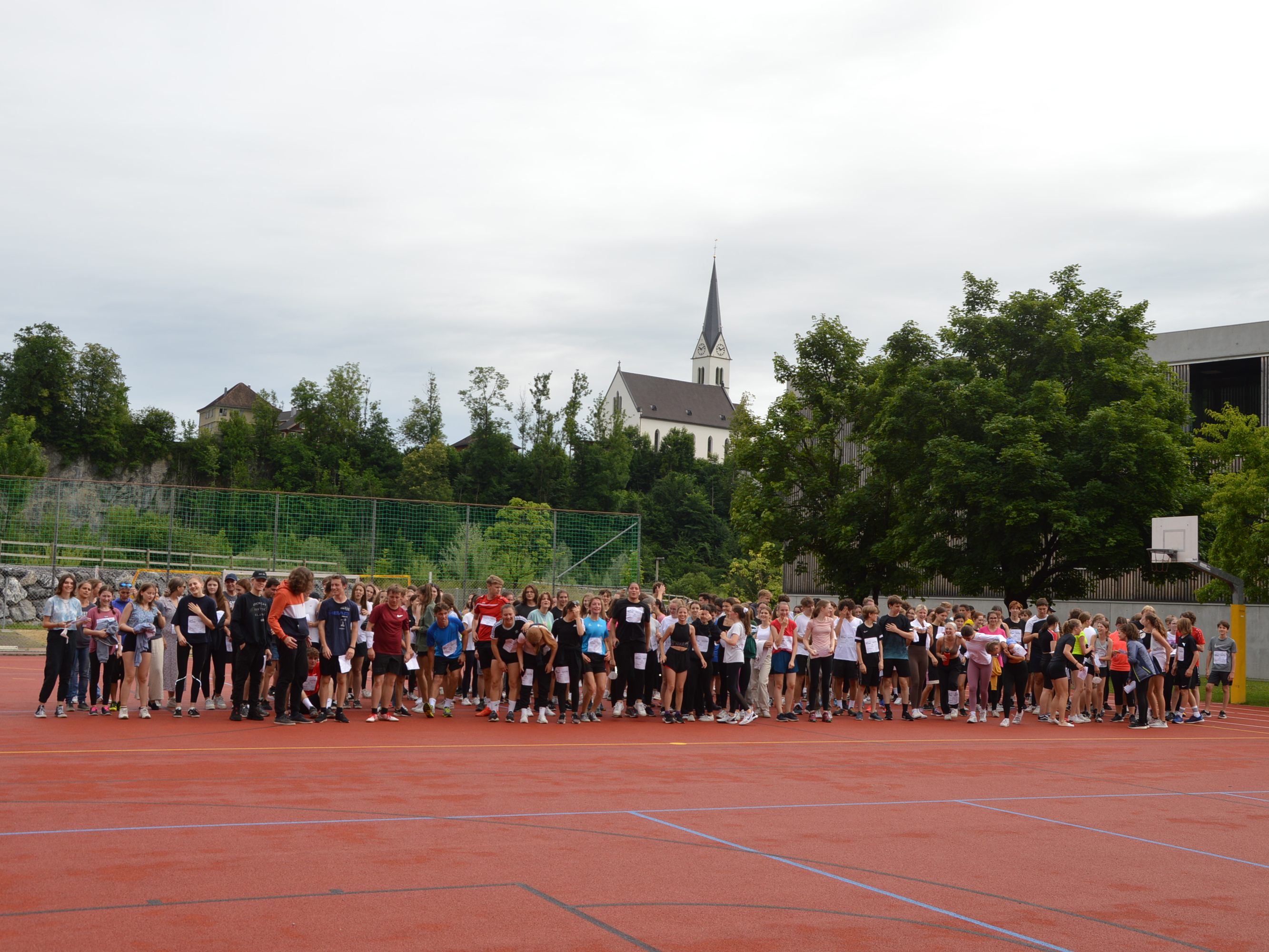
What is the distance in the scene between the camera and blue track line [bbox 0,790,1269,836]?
7.51 m

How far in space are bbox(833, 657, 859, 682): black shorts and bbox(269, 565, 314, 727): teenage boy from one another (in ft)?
25.6

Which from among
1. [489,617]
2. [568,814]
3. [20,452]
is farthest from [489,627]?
[20,452]

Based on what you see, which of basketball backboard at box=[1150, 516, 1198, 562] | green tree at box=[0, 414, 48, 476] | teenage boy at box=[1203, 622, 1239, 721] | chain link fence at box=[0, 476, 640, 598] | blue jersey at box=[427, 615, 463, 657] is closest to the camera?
blue jersey at box=[427, 615, 463, 657]

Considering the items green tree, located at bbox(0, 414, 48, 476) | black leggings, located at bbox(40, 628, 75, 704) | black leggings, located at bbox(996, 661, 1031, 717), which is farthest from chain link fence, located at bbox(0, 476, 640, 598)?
green tree, located at bbox(0, 414, 48, 476)

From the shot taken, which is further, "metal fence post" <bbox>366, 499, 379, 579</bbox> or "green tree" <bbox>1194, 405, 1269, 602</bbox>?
"metal fence post" <bbox>366, 499, 379, 579</bbox>

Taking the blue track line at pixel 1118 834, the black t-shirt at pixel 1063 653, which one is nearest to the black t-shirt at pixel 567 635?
the blue track line at pixel 1118 834

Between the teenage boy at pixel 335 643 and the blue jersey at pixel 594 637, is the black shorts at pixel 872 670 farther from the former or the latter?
the teenage boy at pixel 335 643

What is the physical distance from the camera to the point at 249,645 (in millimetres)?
14055

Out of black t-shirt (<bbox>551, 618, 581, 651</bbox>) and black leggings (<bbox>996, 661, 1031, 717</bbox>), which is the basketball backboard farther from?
black t-shirt (<bbox>551, 618, 581, 651</bbox>)

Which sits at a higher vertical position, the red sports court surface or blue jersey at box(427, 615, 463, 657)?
blue jersey at box(427, 615, 463, 657)

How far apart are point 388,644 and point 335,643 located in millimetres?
877

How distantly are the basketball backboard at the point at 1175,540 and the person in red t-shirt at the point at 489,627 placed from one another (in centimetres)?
1523

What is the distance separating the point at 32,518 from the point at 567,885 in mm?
26486

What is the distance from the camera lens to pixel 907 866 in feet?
24.1
